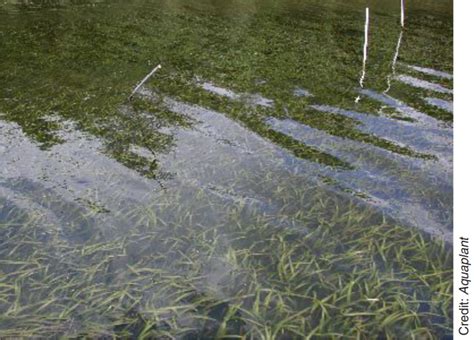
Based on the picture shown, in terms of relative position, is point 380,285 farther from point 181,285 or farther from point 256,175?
point 256,175

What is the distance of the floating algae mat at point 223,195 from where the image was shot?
15.3ft

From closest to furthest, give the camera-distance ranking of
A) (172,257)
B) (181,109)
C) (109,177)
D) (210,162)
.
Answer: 1. (172,257)
2. (109,177)
3. (210,162)
4. (181,109)

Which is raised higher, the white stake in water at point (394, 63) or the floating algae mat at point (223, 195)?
the white stake in water at point (394, 63)

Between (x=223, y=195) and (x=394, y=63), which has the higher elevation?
(x=394, y=63)

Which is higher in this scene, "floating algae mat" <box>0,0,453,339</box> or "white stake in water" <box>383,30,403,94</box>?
"white stake in water" <box>383,30,403,94</box>

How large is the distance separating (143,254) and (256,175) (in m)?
2.43

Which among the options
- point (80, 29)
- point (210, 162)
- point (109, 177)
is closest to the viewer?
point (109, 177)

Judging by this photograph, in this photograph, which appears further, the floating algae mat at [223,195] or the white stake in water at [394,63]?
the white stake in water at [394,63]

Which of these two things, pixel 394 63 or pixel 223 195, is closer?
pixel 223 195

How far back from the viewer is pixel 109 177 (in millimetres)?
7004

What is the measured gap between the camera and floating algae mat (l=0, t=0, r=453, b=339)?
4.66m

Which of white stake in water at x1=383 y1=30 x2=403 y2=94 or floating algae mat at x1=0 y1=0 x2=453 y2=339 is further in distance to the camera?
white stake in water at x1=383 y1=30 x2=403 y2=94

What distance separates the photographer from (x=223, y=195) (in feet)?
21.7

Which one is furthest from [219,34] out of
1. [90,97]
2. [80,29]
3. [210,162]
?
[210,162]
